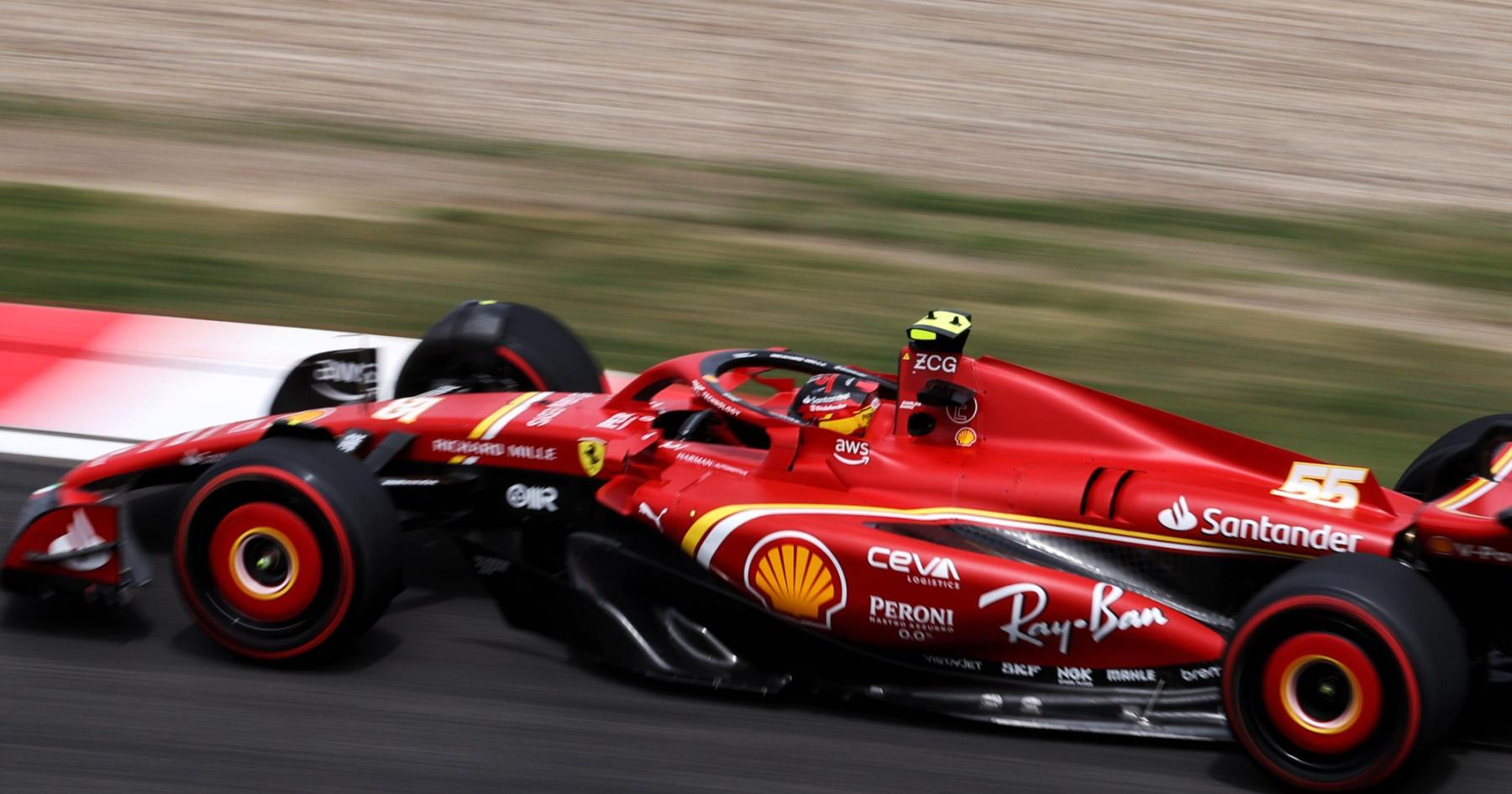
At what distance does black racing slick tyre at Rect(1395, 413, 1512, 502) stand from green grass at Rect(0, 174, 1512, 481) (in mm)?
1439

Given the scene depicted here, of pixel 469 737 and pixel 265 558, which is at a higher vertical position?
pixel 265 558

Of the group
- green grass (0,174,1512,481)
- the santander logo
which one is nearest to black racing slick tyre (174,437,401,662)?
the santander logo

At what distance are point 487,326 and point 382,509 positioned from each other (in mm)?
1258

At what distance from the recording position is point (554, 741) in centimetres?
427

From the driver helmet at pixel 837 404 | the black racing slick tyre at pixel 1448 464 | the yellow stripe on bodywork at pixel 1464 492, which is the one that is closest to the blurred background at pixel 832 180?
the black racing slick tyre at pixel 1448 464

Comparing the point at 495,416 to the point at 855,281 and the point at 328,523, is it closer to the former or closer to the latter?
the point at 328,523

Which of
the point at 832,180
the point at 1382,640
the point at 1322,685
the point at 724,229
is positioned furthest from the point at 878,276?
the point at 1382,640

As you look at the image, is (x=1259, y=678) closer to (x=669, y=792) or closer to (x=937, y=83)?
(x=669, y=792)

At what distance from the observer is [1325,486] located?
4.29 m

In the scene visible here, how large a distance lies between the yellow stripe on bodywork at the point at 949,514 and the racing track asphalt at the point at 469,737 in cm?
48

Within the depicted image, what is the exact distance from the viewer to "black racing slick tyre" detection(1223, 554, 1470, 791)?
3723mm

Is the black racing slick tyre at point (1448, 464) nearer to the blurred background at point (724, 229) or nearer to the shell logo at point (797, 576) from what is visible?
the blurred background at point (724, 229)

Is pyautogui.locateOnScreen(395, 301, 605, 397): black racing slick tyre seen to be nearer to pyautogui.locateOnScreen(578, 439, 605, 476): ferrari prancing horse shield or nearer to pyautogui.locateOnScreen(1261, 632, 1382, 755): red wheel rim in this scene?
pyautogui.locateOnScreen(578, 439, 605, 476): ferrari prancing horse shield

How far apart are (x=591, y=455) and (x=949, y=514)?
1.11 meters
